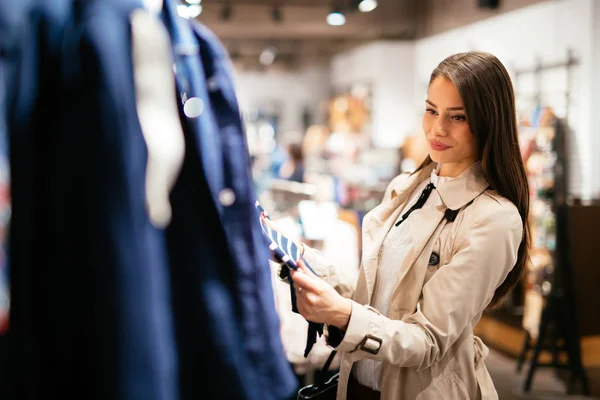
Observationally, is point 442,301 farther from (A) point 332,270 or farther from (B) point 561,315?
(B) point 561,315

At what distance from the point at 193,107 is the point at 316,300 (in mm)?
506

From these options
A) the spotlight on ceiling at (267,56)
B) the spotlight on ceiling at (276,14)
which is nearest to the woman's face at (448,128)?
the spotlight on ceiling at (276,14)

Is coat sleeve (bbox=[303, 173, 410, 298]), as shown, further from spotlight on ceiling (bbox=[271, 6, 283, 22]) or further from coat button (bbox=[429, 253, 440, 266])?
spotlight on ceiling (bbox=[271, 6, 283, 22])

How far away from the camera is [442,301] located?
52.9 inches

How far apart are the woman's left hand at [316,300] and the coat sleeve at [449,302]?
0.19ft

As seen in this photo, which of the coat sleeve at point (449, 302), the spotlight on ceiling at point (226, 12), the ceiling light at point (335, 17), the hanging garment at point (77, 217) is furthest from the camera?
the spotlight on ceiling at point (226, 12)

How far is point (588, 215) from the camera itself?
13.4 ft

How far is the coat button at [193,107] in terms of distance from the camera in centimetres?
85

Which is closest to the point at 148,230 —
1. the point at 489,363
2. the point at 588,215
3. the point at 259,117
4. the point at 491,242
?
the point at 491,242

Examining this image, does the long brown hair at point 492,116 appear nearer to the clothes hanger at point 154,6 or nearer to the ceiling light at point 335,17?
the clothes hanger at point 154,6

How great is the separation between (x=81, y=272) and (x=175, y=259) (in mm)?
124

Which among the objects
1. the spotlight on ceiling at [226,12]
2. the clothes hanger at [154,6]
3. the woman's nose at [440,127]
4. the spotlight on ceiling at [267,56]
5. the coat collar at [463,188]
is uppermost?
the spotlight on ceiling at [267,56]

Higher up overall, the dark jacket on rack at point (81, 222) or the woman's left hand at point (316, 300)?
the dark jacket on rack at point (81, 222)

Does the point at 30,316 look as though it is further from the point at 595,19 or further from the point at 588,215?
the point at 595,19
